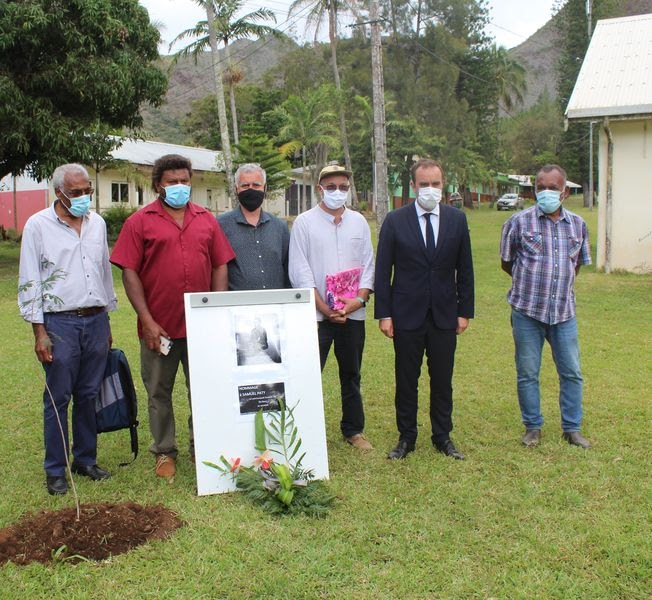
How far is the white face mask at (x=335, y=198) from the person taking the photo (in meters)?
4.84

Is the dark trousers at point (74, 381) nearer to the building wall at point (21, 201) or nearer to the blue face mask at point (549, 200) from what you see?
the blue face mask at point (549, 200)

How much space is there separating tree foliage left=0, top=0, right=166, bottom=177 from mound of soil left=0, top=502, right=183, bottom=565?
13228mm

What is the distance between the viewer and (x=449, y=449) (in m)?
4.89

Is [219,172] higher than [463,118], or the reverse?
[463,118]

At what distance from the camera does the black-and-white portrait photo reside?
14.0 ft

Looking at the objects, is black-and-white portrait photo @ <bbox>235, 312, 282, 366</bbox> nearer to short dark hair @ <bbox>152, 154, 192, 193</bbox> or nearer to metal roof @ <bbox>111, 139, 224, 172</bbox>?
short dark hair @ <bbox>152, 154, 192, 193</bbox>

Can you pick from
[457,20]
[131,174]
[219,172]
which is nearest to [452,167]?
[457,20]

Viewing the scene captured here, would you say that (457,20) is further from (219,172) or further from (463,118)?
(219,172)

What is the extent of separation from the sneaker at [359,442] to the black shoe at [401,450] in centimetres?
22

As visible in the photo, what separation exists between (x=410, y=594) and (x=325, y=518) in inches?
33.1

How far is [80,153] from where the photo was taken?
53.0 feet

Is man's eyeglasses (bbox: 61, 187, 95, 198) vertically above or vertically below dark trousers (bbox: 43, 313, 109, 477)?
above

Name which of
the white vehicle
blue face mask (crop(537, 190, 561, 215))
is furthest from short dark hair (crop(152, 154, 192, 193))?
the white vehicle

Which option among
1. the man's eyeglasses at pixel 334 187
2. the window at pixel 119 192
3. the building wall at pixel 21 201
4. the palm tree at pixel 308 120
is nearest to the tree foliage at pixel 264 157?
the palm tree at pixel 308 120
